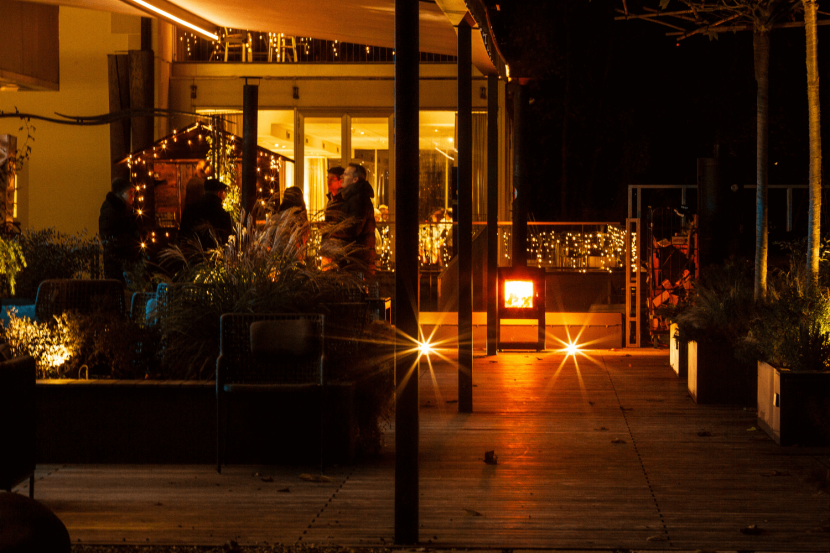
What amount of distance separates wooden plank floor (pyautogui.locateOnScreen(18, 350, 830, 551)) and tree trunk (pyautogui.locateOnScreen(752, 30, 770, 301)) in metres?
1.65

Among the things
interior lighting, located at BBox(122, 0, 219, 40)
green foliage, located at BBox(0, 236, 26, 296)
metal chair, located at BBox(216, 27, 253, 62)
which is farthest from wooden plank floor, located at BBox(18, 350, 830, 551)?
metal chair, located at BBox(216, 27, 253, 62)

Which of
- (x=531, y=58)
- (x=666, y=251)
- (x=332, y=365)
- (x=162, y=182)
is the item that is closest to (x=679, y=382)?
(x=666, y=251)

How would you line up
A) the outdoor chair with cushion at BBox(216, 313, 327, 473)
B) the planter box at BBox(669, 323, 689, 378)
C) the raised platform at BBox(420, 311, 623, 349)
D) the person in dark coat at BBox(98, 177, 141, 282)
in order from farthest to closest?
the raised platform at BBox(420, 311, 623, 349) → the person in dark coat at BBox(98, 177, 141, 282) → the planter box at BBox(669, 323, 689, 378) → the outdoor chair with cushion at BBox(216, 313, 327, 473)

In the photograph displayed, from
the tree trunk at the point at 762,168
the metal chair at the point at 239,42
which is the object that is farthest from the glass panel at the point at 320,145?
the tree trunk at the point at 762,168

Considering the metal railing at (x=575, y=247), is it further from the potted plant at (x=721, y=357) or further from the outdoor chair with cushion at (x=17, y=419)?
the outdoor chair with cushion at (x=17, y=419)

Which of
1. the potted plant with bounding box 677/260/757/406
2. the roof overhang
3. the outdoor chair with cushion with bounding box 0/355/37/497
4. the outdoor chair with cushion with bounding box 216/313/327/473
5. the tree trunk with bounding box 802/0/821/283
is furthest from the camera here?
the roof overhang

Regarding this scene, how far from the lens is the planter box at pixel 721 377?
7.32 meters

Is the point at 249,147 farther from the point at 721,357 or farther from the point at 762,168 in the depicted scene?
the point at 762,168

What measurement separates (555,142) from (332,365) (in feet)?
79.7

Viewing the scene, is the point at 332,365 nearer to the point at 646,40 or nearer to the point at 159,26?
the point at 159,26

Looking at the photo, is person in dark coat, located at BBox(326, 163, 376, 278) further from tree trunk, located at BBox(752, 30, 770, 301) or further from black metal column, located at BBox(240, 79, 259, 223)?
tree trunk, located at BBox(752, 30, 770, 301)

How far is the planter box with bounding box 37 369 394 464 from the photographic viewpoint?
17.5ft

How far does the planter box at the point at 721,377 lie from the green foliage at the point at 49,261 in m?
6.30

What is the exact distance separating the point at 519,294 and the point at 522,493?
6.28 meters
